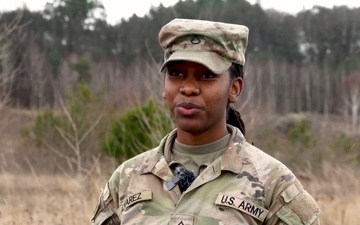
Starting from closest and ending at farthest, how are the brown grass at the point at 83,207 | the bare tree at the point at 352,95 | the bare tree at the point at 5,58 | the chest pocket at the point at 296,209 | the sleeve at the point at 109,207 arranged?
the chest pocket at the point at 296,209 → the sleeve at the point at 109,207 → the brown grass at the point at 83,207 → the bare tree at the point at 5,58 → the bare tree at the point at 352,95

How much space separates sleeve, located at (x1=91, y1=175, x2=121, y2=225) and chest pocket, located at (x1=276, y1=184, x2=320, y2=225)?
0.54 metres

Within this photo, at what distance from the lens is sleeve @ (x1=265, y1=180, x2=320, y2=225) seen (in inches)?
84.7

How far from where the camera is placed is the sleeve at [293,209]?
2.15 m

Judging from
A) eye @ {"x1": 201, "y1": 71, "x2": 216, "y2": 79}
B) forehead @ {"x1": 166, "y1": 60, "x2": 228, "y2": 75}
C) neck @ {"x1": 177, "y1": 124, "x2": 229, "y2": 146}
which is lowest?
neck @ {"x1": 177, "y1": 124, "x2": 229, "y2": 146}

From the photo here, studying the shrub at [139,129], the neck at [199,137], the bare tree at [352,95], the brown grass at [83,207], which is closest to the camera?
the neck at [199,137]

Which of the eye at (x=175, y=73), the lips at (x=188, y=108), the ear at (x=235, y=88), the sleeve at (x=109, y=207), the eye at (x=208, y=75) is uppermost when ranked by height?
the eye at (x=175, y=73)

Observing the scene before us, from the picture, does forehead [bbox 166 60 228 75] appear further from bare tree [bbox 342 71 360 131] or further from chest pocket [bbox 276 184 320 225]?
→ bare tree [bbox 342 71 360 131]

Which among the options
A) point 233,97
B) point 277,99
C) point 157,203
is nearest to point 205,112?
point 233,97

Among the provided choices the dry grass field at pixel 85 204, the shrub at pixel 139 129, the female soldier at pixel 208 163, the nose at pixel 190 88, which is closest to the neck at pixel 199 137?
the female soldier at pixel 208 163

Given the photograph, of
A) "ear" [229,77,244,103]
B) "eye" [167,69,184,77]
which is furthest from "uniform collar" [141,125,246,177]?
"eye" [167,69,184,77]

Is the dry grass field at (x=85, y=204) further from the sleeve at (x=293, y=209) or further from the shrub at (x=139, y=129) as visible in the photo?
the sleeve at (x=293, y=209)

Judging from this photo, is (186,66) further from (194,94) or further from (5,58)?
(5,58)

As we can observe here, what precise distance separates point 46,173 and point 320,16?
30.7 metres

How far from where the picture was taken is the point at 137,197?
90.2 inches
